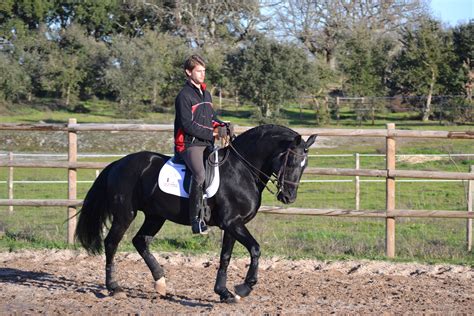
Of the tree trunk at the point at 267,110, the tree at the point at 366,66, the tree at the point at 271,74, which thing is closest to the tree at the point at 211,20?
the tree at the point at 366,66

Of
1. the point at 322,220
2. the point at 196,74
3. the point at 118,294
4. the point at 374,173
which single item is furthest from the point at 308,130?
the point at 322,220

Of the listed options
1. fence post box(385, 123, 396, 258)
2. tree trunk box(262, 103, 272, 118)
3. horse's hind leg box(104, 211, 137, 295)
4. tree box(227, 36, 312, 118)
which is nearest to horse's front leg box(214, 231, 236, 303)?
horse's hind leg box(104, 211, 137, 295)

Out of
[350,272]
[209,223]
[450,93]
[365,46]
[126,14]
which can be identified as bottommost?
[350,272]

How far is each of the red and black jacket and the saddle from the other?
16cm

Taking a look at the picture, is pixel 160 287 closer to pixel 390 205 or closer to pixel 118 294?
pixel 118 294

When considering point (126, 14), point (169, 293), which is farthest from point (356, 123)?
point (169, 293)

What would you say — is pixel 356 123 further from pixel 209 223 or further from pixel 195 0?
pixel 209 223

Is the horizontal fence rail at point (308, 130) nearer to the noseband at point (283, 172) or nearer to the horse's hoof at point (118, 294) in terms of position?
the noseband at point (283, 172)

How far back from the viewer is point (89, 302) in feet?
22.4

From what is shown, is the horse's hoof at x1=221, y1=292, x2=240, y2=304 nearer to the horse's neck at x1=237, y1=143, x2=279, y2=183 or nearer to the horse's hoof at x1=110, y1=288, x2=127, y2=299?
the horse's hoof at x1=110, y1=288, x2=127, y2=299

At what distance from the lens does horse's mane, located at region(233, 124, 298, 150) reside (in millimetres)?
6742

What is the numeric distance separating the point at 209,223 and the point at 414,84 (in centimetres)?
3330

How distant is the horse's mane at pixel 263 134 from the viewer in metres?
6.74

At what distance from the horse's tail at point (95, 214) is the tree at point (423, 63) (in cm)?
3097
